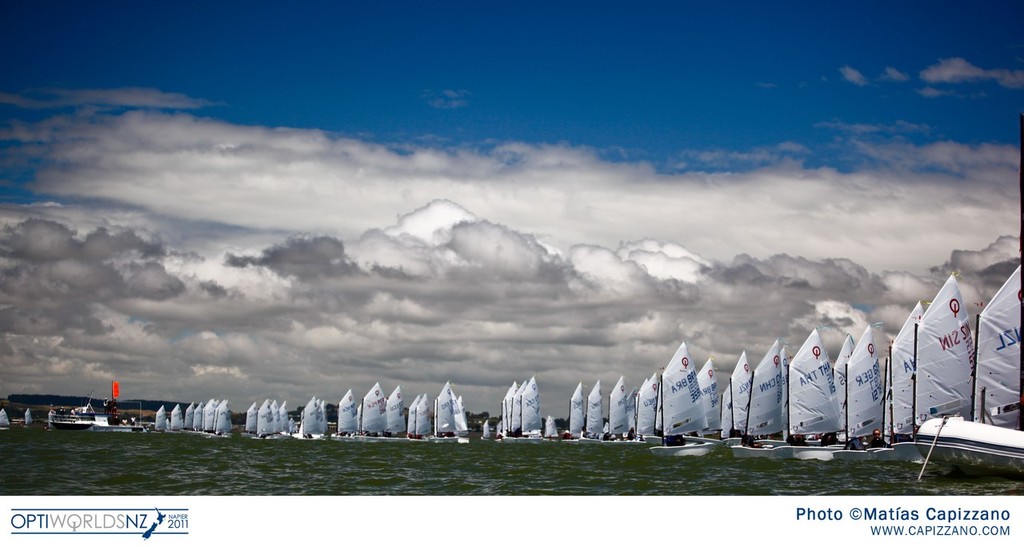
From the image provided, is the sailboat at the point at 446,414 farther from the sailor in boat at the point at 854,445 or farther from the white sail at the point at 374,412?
the sailor in boat at the point at 854,445

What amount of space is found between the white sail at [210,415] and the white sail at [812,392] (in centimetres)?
13898

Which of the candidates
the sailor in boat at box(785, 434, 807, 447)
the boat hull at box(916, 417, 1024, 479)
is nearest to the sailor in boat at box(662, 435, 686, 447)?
the sailor in boat at box(785, 434, 807, 447)

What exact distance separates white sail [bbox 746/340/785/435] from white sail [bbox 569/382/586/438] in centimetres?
6532

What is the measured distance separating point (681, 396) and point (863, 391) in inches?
502

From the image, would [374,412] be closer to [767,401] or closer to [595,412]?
[595,412]

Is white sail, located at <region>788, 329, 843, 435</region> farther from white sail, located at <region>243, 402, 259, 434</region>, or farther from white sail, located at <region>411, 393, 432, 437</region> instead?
white sail, located at <region>243, 402, 259, 434</region>

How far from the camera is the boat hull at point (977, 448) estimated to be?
31823mm

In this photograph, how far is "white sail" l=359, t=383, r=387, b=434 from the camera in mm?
126438
